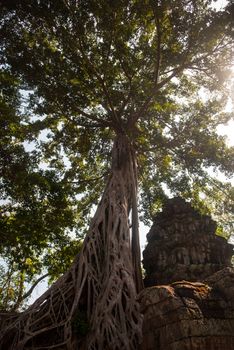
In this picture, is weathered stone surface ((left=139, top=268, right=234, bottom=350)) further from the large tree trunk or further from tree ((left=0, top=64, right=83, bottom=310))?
tree ((left=0, top=64, right=83, bottom=310))

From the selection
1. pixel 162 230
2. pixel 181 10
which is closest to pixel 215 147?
pixel 162 230

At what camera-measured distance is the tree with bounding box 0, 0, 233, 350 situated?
5160 mm

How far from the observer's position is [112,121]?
8930 millimetres

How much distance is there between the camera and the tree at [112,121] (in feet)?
16.9

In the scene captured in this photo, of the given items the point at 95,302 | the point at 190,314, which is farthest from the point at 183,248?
the point at 190,314

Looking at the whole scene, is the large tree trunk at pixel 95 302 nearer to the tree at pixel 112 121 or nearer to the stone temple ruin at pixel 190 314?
the tree at pixel 112 121

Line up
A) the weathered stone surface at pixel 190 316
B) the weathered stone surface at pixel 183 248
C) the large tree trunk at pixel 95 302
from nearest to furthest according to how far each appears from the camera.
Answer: the weathered stone surface at pixel 190 316
the large tree trunk at pixel 95 302
the weathered stone surface at pixel 183 248

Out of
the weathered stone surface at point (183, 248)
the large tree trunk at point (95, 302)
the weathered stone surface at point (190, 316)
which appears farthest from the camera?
the weathered stone surface at point (183, 248)

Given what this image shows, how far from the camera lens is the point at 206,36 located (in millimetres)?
7008

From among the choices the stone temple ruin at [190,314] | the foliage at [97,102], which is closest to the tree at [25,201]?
the foliage at [97,102]

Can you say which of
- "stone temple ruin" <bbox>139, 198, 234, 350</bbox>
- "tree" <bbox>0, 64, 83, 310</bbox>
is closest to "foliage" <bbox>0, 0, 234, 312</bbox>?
"tree" <bbox>0, 64, 83, 310</bbox>

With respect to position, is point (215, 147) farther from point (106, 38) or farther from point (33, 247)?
point (33, 247)

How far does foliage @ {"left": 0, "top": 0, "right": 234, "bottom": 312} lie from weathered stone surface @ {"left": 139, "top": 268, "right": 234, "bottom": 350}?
14.4 feet

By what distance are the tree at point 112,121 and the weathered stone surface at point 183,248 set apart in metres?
0.73
